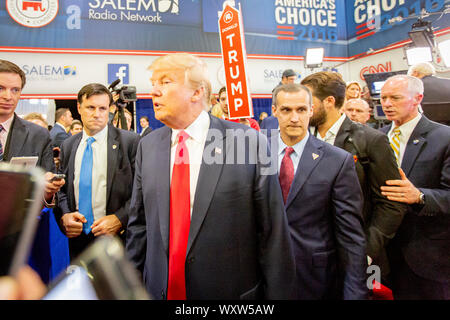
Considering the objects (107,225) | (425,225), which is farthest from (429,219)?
(107,225)

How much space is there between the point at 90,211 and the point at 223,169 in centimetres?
122

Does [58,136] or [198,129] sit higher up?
[58,136]

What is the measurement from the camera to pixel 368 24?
938 cm

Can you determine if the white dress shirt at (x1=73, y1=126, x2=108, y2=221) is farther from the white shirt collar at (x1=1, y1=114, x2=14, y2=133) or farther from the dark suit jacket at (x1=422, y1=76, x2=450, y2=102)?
the dark suit jacket at (x1=422, y1=76, x2=450, y2=102)

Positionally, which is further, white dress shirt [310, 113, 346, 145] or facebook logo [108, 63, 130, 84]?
facebook logo [108, 63, 130, 84]

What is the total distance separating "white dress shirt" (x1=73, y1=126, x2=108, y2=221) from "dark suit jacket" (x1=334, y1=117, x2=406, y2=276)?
5.24ft

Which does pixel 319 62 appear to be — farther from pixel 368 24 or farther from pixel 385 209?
pixel 385 209

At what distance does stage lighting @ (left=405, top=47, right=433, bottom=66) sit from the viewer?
21.0 feet

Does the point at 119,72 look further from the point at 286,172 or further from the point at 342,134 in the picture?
the point at 286,172

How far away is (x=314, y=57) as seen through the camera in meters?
8.22

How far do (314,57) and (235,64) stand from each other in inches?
268

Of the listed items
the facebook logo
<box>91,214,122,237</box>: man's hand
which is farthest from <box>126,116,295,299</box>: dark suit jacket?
the facebook logo

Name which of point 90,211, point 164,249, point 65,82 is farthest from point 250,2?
point 164,249

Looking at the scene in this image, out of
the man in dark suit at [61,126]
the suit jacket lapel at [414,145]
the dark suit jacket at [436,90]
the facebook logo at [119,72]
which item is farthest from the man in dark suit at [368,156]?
the facebook logo at [119,72]
